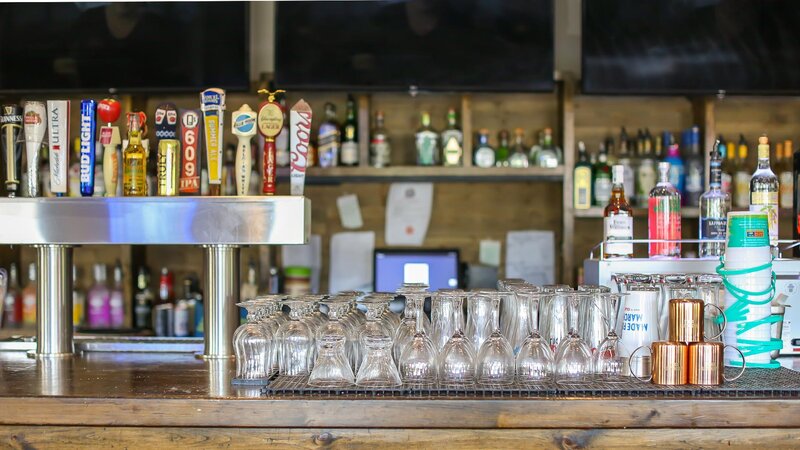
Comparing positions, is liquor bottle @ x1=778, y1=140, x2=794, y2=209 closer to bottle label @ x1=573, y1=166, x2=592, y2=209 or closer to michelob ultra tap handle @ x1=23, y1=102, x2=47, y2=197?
bottle label @ x1=573, y1=166, x2=592, y2=209

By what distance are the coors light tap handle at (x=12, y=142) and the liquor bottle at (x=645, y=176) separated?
2425mm

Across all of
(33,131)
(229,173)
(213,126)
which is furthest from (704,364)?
(229,173)

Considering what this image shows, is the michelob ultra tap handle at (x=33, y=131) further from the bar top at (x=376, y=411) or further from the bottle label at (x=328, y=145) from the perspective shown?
the bottle label at (x=328, y=145)

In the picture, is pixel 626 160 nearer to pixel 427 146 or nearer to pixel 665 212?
pixel 427 146

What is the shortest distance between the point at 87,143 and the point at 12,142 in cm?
22

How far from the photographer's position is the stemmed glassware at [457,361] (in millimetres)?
1649

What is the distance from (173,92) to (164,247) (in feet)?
2.32

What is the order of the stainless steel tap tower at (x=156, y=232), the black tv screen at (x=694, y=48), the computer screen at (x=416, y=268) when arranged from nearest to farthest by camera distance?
the stainless steel tap tower at (x=156, y=232) < the black tv screen at (x=694, y=48) < the computer screen at (x=416, y=268)

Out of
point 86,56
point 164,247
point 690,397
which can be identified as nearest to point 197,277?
point 164,247

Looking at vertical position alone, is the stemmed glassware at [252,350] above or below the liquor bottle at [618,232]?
below

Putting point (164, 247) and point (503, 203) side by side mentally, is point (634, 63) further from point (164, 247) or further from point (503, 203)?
point (164, 247)

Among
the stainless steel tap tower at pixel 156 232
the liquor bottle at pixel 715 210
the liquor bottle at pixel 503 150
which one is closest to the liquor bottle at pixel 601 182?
the liquor bottle at pixel 503 150

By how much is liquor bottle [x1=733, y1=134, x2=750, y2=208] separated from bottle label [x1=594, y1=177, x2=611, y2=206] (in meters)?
0.53

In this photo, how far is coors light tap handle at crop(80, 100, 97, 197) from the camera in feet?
7.02
